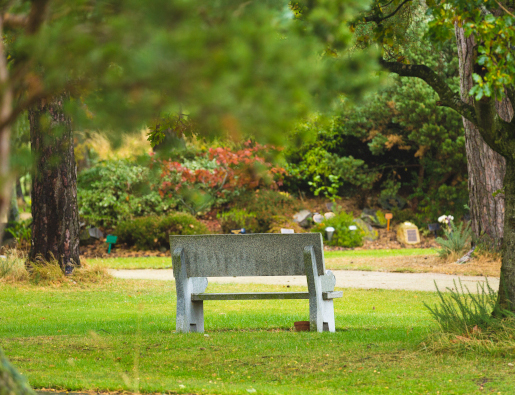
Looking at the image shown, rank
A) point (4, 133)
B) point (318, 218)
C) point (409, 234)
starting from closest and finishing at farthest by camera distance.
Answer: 1. point (4, 133)
2. point (409, 234)
3. point (318, 218)

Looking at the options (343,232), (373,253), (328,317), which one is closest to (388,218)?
(343,232)

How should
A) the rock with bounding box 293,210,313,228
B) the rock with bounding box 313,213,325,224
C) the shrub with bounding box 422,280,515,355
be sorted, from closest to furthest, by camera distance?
the shrub with bounding box 422,280,515,355, the rock with bounding box 313,213,325,224, the rock with bounding box 293,210,313,228

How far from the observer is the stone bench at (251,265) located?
595cm

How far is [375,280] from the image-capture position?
1099 cm

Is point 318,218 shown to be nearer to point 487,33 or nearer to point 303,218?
point 303,218

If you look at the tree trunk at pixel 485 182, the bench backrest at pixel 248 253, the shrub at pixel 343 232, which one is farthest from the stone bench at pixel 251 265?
the shrub at pixel 343 232

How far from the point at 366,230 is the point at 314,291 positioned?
13306 millimetres

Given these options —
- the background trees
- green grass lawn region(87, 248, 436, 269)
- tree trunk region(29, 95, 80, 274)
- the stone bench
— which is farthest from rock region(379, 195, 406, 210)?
the background trees

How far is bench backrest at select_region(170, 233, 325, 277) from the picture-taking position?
5.95 metres

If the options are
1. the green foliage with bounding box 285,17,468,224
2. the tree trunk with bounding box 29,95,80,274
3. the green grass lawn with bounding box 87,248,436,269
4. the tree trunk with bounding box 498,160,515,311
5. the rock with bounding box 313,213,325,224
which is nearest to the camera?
the tree trunk with bounding box 498,160,515,311

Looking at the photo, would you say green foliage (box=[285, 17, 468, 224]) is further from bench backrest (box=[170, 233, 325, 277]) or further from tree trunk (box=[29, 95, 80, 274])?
bench backrest (box=[170, 233, 325, 277])

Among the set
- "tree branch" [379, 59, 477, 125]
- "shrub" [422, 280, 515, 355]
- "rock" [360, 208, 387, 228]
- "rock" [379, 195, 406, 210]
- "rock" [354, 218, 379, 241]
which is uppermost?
"tree branch" [379, 59, 477, 125]

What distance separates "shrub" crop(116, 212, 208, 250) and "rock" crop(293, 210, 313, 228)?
4035 millimetres

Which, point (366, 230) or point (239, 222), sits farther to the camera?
point (366, 230)
